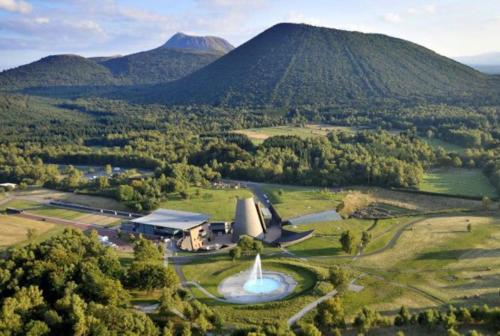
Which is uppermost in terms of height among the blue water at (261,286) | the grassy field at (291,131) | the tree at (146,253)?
the grassy field at (291,131)

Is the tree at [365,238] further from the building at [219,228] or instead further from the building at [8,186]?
the building at [8,186]

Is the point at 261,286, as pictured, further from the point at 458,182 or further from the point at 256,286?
the point at 458,182

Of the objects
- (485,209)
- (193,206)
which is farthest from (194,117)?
(485,209)

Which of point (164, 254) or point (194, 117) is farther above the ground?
point (194, 117)

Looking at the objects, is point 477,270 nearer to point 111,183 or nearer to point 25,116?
point 111,183

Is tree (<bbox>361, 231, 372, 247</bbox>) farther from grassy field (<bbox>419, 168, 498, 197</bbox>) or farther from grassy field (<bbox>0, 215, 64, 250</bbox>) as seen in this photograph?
grassy field (<bbox>0, 215, 64, 250</bbox>)

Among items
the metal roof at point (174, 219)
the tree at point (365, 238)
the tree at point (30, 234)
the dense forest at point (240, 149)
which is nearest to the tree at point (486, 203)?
the dense forest at point (240, 149)
